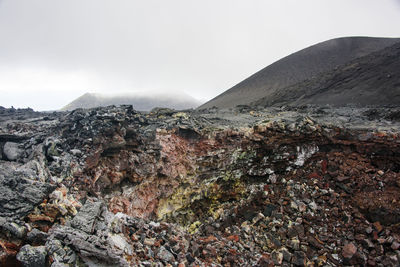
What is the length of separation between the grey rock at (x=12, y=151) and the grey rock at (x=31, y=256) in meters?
4.47

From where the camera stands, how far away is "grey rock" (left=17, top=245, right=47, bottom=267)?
2.73 metres

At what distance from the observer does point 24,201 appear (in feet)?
11.5

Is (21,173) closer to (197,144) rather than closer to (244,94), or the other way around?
(197,144)

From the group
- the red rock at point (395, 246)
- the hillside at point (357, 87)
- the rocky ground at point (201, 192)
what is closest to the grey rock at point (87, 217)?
the rocky ground at point (201, 192)

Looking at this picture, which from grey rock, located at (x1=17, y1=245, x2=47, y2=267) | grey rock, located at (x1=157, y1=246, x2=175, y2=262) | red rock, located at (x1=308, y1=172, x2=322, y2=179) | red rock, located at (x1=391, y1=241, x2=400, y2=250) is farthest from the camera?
red rock, located at (x1=308, y1=172, x2=322, y2=179)

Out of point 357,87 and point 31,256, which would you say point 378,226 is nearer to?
point 31,256

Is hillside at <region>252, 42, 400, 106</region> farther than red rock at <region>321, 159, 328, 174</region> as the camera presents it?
Yes

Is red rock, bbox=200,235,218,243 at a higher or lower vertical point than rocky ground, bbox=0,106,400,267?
lower

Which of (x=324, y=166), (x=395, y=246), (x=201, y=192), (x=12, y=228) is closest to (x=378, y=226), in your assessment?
(x=395, y=246)

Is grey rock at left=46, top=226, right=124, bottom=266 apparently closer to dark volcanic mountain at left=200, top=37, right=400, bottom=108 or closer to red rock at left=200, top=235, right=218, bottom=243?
red rock at left=200, top=235, right=218, bottom=243

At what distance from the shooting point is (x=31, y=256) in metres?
2.76

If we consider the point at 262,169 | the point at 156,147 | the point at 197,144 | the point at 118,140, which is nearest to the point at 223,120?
the point at 197,144

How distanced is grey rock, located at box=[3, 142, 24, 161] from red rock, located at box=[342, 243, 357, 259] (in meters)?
9.45

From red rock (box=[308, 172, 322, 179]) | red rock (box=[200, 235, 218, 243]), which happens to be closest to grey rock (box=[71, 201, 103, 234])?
red rock (box=[200, 235, 218, 243])
